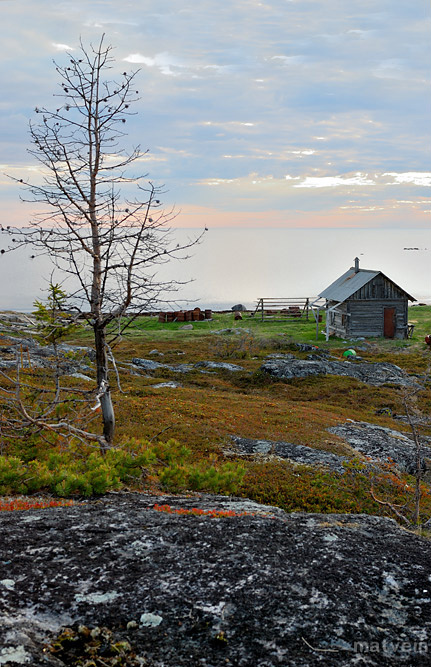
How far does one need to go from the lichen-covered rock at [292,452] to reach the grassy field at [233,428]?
54cm

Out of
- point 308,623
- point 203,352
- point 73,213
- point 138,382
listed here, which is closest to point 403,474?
point 73,213

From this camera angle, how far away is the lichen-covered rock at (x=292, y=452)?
14.5 m

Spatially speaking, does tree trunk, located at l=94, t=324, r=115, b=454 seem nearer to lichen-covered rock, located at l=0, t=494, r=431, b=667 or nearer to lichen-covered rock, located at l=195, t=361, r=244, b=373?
lichen-covered rock, located at l=0, t=494, r=431, b=667

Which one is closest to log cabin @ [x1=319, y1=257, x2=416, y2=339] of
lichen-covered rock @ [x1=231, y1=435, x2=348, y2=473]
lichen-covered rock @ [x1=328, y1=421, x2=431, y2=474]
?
lichen-covered rock @ [x1=328, y1=421, x2=431, y2=474]

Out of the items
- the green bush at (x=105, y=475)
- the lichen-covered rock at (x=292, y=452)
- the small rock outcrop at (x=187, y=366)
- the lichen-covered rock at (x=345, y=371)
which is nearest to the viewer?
the green bush at (x=105, y=475)

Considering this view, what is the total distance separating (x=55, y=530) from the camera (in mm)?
4770

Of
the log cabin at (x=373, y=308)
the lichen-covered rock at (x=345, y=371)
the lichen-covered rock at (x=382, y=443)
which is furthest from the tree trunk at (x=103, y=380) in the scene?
the log cabin at (x=373, y=308)

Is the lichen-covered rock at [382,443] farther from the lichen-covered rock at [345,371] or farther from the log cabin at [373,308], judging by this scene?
the log cabin at [373,308]

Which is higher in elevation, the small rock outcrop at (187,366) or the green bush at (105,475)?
the green bush at (105,475)

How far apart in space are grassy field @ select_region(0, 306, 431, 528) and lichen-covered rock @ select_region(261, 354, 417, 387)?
1050mm

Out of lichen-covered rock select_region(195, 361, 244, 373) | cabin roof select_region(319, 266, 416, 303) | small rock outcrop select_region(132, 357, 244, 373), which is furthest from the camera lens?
cabin roof select_region(319, 266, 416, 303)

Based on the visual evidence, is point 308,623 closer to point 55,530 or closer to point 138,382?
point 55,530

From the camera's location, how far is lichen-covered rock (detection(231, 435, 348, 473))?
14469mm

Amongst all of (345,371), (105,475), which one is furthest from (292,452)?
(345,371)
